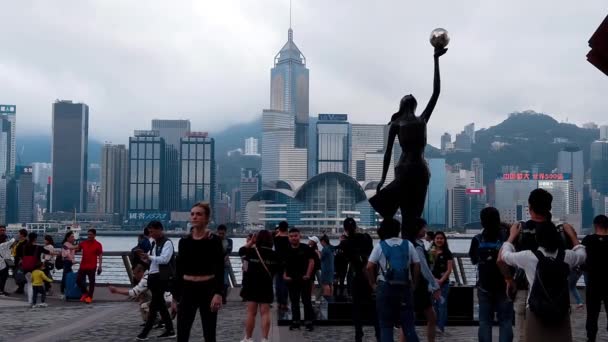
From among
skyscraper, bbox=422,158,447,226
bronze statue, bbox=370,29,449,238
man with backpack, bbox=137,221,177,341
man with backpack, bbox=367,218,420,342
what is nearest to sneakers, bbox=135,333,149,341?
man with backpack, bbox=137,221,177,341

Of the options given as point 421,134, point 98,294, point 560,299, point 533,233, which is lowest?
point 98,294

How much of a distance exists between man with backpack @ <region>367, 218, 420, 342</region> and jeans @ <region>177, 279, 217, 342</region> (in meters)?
1.49

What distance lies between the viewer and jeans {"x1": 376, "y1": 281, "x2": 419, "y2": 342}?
7355 millimetres

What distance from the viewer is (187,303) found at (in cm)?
697

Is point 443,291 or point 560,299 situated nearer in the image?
point 560,299

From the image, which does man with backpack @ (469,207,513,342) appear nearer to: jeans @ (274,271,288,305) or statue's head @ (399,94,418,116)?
statue's head @ (399,94,418,116)

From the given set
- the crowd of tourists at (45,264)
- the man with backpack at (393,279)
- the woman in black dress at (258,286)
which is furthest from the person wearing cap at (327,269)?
the man with backpack at (393,279)

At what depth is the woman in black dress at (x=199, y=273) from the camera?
6.96 metres

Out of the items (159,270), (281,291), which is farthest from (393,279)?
(281,291)

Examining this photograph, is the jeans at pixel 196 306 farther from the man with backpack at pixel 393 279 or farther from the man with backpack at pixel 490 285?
the man with backpack at pixel 490 285

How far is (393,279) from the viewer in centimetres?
732

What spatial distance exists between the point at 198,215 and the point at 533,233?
9.43 feet

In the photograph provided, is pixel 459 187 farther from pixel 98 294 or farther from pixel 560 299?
pixel 560 299

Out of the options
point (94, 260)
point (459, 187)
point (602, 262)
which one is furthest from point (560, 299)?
point (459, 187)
